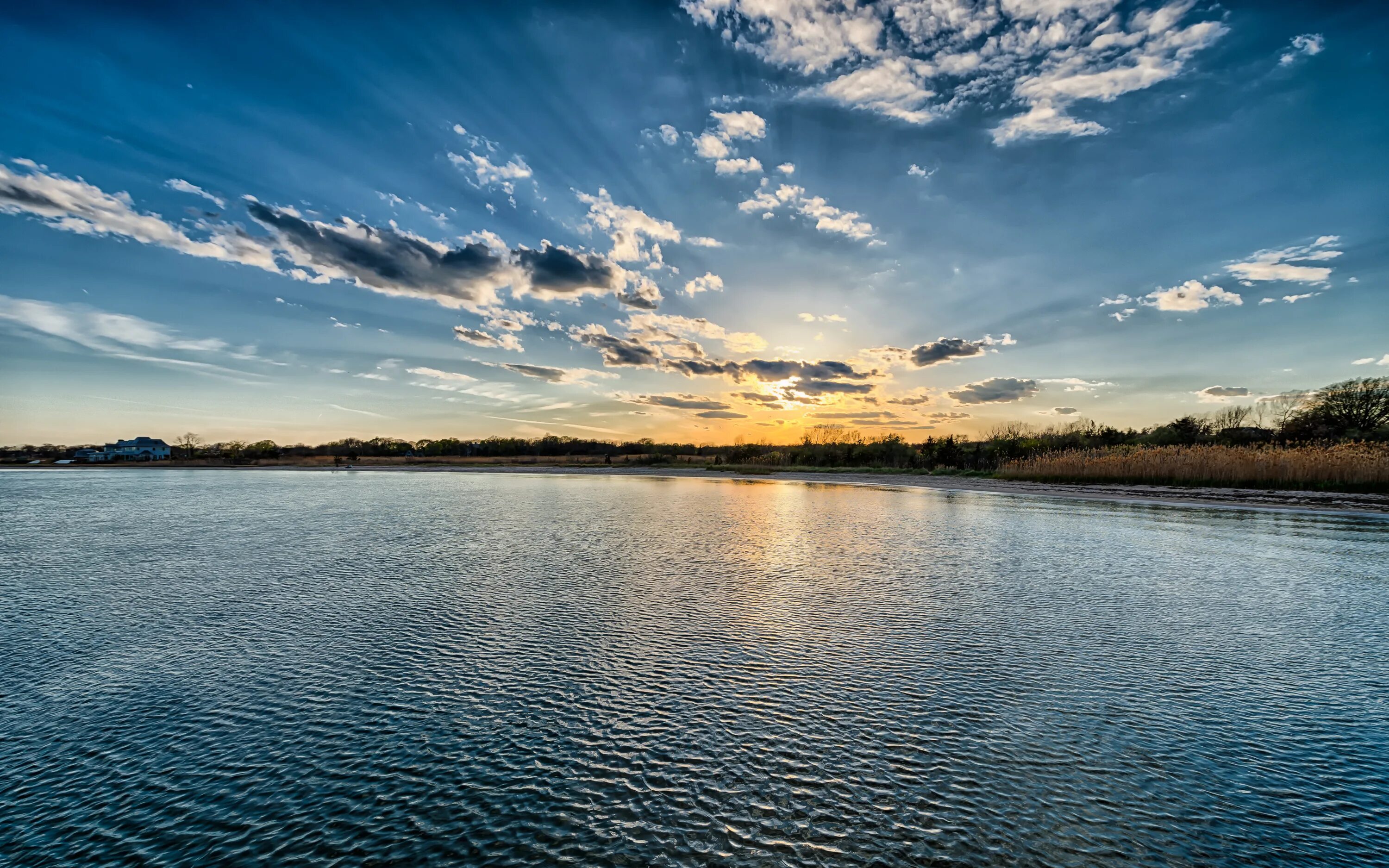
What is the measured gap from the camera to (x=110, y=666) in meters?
6.69

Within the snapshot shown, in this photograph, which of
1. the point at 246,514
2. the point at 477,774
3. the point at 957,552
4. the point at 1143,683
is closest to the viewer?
the point at 477,774

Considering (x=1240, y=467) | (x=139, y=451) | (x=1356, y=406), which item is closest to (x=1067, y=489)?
(x=1240, y=467)

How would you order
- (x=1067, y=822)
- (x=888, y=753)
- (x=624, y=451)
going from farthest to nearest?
(x=624, y=451), (x=888, y=753), (x=1067, y=822)

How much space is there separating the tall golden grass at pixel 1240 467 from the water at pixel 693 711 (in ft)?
71.1

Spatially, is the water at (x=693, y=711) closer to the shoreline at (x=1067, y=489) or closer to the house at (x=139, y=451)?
the shoreline at (x=1067, y=489)

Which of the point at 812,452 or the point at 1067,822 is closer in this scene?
the point at 1067,822

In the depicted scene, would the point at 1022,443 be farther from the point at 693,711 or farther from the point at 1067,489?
the point at 693,711

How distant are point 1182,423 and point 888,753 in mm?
76313

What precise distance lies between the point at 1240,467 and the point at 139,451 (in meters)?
192

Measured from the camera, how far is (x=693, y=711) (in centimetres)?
544

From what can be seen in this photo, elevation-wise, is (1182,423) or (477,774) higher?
(1182,423)

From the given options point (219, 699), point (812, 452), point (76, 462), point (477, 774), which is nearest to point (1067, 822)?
point (477, 774)

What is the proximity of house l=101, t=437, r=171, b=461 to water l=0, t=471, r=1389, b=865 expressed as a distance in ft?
536

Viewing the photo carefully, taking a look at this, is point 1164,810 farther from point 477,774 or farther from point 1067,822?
point 477,774
